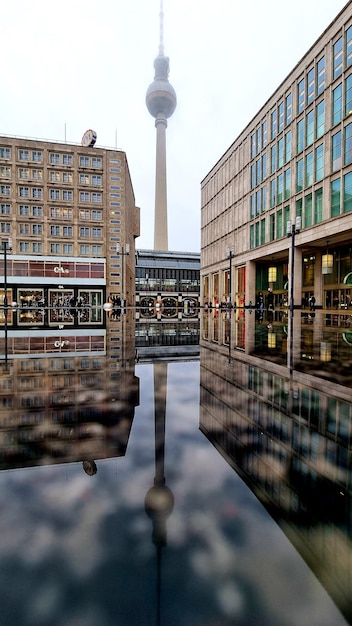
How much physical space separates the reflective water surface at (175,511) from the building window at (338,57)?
4020 cm

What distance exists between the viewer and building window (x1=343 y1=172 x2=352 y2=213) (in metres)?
31.1

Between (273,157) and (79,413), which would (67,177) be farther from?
(79,413)

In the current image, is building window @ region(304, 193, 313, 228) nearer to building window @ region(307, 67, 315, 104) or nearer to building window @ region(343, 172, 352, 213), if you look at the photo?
building window @ region(343, 172, 352, 213)

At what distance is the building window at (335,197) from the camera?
32.6 m

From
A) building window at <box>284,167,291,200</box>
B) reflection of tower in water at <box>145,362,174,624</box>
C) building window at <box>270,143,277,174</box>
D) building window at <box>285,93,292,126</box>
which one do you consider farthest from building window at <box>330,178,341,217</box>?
reflection of tower in water at <box>145,362,174,624</box>

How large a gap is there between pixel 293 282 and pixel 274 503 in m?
38.0

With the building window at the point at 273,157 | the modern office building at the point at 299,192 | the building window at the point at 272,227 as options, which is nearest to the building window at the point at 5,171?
the modern office building at the point at 299,192

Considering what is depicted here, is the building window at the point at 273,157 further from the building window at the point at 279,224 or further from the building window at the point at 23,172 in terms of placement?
the building window at the point at 23,172

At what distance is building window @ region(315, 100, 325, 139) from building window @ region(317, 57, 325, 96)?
1.40m

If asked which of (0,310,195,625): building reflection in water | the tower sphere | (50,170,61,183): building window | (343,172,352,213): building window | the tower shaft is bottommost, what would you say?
(0,310,195,625): building reflection in water

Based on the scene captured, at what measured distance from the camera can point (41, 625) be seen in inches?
44.4

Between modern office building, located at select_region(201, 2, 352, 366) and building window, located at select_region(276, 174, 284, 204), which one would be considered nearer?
modern office building, located at select_region(201, 2, 352, 366)

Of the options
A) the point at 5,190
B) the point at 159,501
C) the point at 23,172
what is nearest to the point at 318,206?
the point at 159,501

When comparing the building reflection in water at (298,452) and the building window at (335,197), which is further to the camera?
the building window at (335,197)
